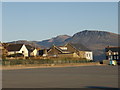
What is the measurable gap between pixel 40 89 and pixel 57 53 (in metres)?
98.7

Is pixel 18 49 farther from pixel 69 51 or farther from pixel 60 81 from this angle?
pixel 60 81

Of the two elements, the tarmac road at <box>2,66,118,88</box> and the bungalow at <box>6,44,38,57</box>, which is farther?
the bungalow at <box>6,44,38,57</box>

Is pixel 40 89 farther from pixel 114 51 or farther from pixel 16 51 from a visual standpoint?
pixel 114 51

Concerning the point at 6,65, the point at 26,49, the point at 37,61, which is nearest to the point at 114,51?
the point at 26,49

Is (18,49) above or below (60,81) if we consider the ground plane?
above

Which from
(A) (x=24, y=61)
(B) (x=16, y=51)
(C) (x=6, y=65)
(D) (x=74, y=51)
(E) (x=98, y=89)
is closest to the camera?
(E) (x=98, y=89)

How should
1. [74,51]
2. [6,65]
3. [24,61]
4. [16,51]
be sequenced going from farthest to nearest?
[74,51], [16,51], [24,61], [6,65]

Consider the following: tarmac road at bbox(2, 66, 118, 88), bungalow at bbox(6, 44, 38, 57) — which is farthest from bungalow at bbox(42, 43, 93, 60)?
tarmac road at bbox(2, 66, 118, 88)

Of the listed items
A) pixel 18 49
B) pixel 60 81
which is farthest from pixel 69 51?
pixel 60 81

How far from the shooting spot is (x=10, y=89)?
712 inches

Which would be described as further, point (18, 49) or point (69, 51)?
point (69, 51)

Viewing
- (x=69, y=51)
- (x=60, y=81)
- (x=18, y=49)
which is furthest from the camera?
(x=69, y=51)

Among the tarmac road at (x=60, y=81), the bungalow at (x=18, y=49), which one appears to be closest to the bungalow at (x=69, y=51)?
the bungalow at (x=18, y=49)

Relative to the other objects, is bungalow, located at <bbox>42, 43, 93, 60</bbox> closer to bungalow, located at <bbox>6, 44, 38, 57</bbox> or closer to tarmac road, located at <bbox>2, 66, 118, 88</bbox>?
bungalow, located at <bbox>6, 44, 38, 57</bbox>
